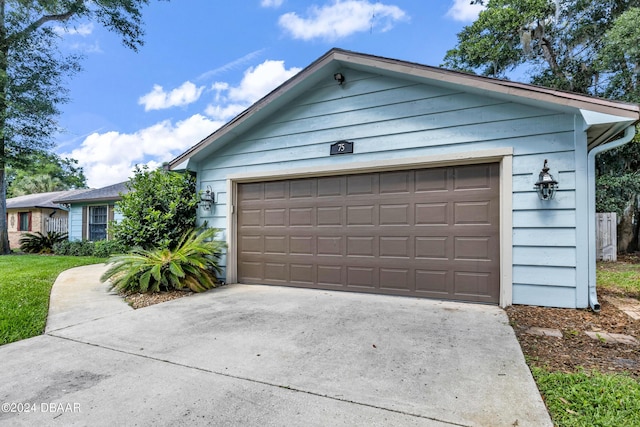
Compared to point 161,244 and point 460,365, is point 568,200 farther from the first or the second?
point 161,244

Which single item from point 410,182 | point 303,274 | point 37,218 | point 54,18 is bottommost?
point 303,274

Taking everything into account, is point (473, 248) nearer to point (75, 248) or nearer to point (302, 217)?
point (302, 217)

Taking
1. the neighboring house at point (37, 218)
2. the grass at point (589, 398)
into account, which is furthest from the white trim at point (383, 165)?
the neighboring house at point (37, 218)

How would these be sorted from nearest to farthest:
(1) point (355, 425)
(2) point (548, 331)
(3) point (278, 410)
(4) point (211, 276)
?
(1) point (355, 425), (3) point (278, 410), (2) point (548, 331), (4) point (211, 276)

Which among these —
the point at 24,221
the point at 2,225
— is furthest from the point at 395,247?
the point at 24,221

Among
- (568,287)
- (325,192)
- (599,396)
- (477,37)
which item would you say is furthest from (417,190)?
(477,37)

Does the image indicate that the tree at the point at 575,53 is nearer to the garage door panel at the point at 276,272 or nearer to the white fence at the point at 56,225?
the garage door panel at the point at 276,272

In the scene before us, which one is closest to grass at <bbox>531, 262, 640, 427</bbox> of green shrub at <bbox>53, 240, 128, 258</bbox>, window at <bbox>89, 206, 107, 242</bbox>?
green shrub at <bbox>53, 240, 128, 258</bbox>

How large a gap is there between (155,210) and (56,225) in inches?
528

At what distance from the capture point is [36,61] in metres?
12.7

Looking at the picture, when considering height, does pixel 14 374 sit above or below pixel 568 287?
below

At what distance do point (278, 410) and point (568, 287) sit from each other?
3.84m

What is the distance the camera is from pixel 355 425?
168 cm

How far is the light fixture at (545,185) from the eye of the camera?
377 centimetres
